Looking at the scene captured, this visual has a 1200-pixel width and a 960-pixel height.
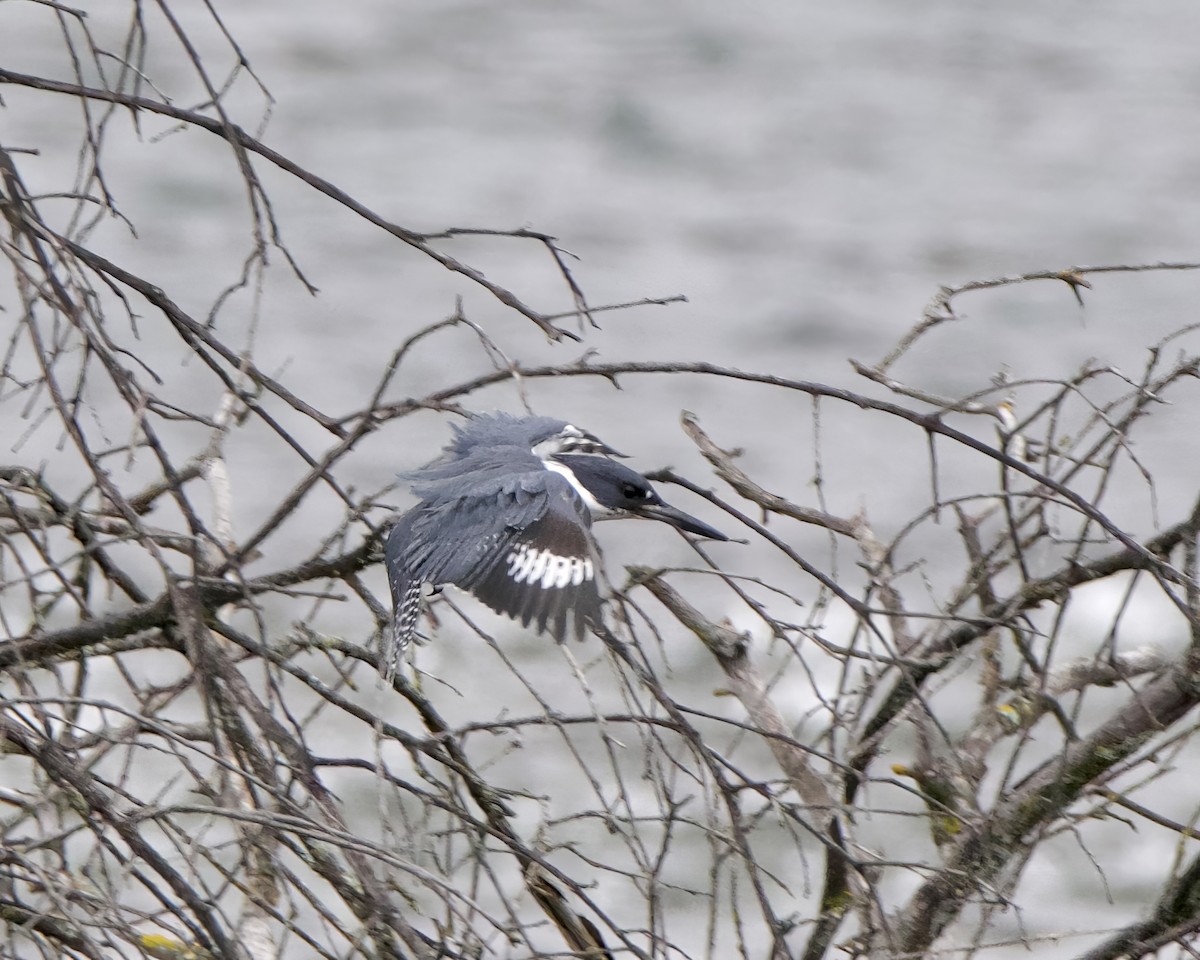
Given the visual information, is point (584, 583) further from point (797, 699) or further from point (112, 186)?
point (112, 186)

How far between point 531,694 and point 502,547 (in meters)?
0.59

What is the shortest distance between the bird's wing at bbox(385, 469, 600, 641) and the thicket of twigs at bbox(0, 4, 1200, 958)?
0.08 m

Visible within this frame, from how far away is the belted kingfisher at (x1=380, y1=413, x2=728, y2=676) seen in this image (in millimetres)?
2105

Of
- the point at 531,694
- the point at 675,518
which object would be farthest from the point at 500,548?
the point at 531,694

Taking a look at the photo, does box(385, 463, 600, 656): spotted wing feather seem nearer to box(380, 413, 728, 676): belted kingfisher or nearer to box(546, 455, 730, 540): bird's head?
box(380, 413, 728, 676): belted kingfisher

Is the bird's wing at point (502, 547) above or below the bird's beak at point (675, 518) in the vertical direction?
below

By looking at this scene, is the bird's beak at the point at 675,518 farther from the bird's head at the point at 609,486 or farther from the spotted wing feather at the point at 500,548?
the spotted wing feather at the point at 500,548

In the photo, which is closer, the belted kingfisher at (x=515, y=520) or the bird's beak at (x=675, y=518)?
the belted kingfisher at (x=515, y=520)

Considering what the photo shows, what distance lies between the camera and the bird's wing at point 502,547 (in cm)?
212

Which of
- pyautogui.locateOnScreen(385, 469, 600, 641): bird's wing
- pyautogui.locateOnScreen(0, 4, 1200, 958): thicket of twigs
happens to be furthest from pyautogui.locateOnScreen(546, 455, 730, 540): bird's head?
pyautogui.locateOnScreen(385, 469, 600, 641): bird's wing

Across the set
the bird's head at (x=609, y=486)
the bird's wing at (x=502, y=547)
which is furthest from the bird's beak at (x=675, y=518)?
the bird's wing at (x=502, y=547)

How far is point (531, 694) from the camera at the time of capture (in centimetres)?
283

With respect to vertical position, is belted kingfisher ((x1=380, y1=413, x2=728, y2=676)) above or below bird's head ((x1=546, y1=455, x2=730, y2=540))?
below

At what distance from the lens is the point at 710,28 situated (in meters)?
6.91
